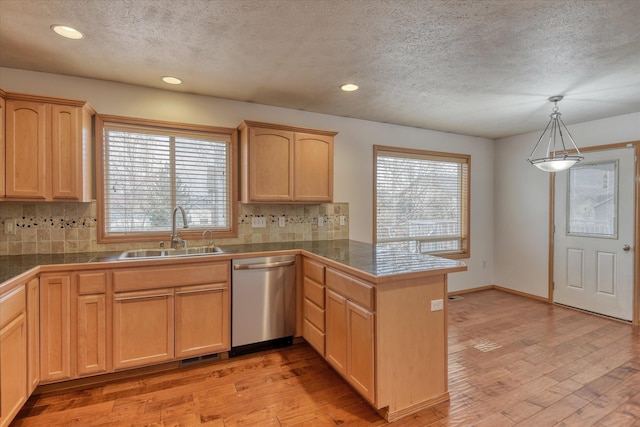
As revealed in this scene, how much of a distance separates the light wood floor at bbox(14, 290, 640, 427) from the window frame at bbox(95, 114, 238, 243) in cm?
121

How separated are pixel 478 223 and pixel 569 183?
4.18 feet

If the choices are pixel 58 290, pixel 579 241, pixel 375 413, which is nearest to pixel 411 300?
pixel 375 413

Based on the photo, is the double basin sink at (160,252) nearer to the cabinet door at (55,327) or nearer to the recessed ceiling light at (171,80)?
the cabinet door at (55,327)

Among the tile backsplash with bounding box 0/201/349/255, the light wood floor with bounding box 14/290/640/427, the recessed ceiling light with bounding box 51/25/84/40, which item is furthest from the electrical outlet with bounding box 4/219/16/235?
the recessed ceiling light with bounding box 51/25/84/40

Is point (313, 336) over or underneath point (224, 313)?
underneath

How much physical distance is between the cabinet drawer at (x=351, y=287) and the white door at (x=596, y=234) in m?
3.63

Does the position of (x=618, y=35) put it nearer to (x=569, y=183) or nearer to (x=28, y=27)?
(x=569, y=183)

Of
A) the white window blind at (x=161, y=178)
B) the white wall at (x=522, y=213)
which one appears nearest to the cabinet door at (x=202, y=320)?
the white window blind at (x=161, y=178)

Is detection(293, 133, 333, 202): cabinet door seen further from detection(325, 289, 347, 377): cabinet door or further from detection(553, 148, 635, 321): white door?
detection(553, 148, 635, 321): white door

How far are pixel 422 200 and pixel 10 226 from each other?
177 inches

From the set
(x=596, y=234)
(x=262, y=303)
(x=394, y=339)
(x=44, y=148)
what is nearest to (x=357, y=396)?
(x=394, y=339)

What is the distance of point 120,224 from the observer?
9.72 feet

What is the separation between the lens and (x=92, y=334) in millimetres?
2355

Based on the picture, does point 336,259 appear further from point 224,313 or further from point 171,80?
point 171,80
